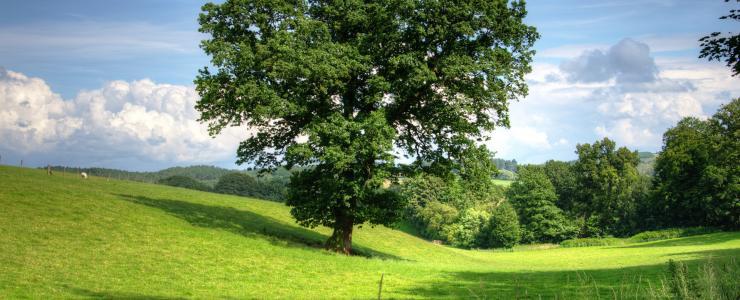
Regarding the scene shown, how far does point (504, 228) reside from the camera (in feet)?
359

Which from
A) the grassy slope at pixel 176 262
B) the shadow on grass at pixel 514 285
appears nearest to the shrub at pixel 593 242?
the grassy slope at pixel 176 262

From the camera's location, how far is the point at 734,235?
73312 mm

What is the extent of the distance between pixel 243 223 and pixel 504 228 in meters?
74.0

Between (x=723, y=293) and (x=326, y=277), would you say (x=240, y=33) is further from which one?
(x=723, y=293)

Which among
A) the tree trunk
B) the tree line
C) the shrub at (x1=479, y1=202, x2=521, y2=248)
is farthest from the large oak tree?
the shrub at (x1=479, y1=202, x2=521, y2=248)

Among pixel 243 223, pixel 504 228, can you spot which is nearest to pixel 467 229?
pixel 504 228

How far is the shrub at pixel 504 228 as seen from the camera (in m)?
109

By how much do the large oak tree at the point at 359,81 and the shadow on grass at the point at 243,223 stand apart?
5756 mm

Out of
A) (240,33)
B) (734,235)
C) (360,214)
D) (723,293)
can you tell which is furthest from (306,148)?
(734,235)

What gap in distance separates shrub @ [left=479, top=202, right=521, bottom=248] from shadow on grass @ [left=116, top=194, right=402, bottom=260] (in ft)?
212

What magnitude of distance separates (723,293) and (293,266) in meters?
24.2

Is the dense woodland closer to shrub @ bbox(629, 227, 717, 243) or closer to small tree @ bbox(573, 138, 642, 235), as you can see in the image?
small tree @ bbox(573, 138, 642, 235)

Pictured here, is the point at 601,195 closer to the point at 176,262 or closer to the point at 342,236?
the point at 342,236

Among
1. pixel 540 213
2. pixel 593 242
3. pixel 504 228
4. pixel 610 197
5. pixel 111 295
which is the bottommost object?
pixel 593 242
